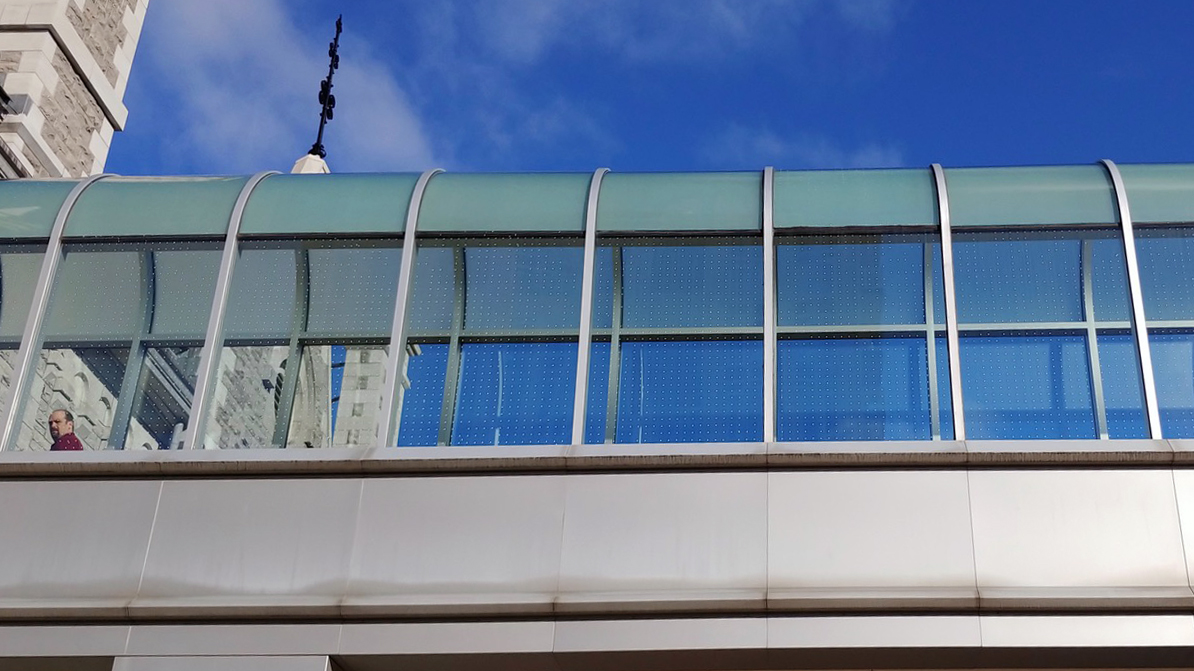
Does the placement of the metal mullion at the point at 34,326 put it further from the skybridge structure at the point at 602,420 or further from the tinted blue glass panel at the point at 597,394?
the tinted blue glass panel at the point at 597,394

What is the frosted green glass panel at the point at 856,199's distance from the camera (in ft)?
42.6

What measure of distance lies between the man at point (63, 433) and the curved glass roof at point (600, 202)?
5.92 ft

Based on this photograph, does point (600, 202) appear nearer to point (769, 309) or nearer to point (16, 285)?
point (769, 309)

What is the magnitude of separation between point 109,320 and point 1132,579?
8.74 metres

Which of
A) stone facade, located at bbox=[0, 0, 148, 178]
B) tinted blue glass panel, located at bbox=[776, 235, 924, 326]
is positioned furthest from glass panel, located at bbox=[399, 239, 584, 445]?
stone facade, located at bbox=[0, 0, 148, 178]

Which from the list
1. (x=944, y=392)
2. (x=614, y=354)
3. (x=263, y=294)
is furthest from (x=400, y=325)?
(x=944, y=392)

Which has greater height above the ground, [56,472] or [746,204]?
[746,204]

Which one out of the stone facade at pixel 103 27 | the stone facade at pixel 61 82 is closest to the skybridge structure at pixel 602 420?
the stone facade at pixel 61 82

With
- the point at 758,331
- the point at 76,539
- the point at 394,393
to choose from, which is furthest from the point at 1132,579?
the point at 76,539

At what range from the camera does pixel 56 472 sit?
12367 millimetres

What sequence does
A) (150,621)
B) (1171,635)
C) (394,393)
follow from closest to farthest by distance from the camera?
(1171,635)
(150,621)
(394,393)

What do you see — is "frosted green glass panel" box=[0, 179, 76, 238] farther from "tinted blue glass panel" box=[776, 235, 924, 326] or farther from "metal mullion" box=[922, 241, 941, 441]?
"metal mullion" box=[922, 241, 941, 441]

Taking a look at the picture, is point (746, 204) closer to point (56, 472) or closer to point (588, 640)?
point (588, 640)

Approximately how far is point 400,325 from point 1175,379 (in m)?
6.39
